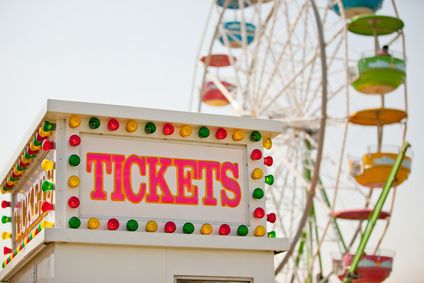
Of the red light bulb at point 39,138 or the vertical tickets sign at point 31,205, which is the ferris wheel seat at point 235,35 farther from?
the red light bulb at point 39,138

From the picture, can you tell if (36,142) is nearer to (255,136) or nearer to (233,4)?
(255,136)

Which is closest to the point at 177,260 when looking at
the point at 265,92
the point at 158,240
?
the point at 158,240

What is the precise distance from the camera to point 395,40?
2570 cm

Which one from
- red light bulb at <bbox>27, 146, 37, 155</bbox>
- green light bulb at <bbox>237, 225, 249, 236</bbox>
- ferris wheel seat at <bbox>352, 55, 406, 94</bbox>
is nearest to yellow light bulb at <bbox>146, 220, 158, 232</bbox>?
green light bulb at <bbox>237, 225, 249, 236</bbox>

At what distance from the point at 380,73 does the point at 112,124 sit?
1669 centimetres

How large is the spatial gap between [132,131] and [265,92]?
18.8 m

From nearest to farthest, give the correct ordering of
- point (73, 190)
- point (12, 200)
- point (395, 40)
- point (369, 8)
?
1. point (73, 190)
2. point (12, 200)
3. point (395, 40)
4. point (369, 8)

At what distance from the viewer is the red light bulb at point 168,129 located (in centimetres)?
801

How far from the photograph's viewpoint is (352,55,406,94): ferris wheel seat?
23.7 m

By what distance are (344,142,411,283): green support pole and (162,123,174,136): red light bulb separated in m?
14.9

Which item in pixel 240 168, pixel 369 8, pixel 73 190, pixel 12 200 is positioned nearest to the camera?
pixel 73 190

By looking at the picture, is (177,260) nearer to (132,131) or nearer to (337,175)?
(132,131)

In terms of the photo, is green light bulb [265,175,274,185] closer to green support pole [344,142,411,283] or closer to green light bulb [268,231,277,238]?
green light bulb [268,231,277,238]

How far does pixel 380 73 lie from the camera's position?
23.6 m
